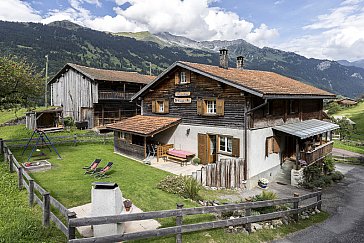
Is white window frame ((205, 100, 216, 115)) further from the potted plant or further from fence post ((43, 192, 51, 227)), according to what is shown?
fence post ((43, 192, 51, 227))

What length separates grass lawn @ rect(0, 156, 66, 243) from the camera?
7.06 meters

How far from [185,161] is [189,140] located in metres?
1.55

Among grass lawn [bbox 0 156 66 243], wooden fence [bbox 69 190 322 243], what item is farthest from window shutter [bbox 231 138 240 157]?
grass lawn [bbox 0 156 66 243]

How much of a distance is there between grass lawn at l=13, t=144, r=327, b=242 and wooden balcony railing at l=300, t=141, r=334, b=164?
5.72m

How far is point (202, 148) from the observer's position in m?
16.9

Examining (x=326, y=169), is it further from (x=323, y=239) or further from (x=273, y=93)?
(x=323, y=239)

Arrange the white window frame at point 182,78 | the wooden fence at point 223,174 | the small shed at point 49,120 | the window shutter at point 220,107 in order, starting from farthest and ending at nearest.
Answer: the small shed at point 49,120, the white window frame at point 182,78, the window shutter at point 220,107, the wooden fence at point 223,174

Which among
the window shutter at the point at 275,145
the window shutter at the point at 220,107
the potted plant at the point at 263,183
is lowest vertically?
the potted plant at the point at 263,183

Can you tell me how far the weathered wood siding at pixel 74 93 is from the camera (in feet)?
105

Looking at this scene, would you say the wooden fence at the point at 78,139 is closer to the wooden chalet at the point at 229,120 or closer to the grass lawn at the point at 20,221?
the wooden chalet at the point at 229,120

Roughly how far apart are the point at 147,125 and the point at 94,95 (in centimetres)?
1538

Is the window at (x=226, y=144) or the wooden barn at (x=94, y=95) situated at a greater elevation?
A: the wooden barn at (x=94, y=95)

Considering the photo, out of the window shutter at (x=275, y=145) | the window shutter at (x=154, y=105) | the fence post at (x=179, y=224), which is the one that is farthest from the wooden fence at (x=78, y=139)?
the fence post at (x=179, y=224)

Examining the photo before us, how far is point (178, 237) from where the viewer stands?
23.8ft
